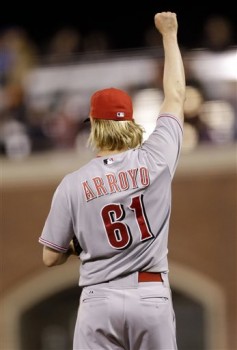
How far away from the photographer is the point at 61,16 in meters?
13.5

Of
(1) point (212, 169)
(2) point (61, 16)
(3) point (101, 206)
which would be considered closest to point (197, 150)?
(1) point (212, 169)

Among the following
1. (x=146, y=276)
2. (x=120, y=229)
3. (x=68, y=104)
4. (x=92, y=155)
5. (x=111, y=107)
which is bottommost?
(x=92, y=155)

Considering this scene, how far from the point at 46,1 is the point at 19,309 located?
4.37m

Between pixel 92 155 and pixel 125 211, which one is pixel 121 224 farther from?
pixel 92 155

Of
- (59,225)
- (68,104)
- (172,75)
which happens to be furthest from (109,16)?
(59,225)

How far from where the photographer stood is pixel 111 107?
4098 mm

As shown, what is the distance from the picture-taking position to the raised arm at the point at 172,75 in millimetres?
4184

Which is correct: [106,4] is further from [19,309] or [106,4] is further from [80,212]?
[80,212]

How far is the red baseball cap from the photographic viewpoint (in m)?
4.09

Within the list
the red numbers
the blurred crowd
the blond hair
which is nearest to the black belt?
the red numbers

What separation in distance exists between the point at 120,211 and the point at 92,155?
681 centimetres

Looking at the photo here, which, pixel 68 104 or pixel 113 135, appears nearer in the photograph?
pixel 113 135

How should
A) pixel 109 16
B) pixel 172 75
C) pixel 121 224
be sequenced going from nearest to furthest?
pixel 121 224 < pixel 172 75 < pixel 109 16

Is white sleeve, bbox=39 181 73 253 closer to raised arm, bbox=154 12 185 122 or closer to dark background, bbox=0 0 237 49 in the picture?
raised arm, bbox=154 12 185 122
